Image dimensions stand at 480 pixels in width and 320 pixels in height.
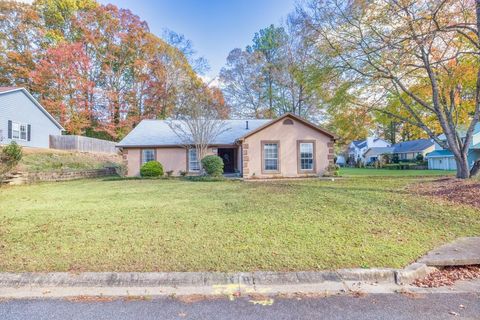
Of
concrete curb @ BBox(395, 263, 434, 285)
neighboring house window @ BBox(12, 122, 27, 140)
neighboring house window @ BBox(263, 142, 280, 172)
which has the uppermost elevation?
neighboring house window @ BBox(12, 122, 27, 140)

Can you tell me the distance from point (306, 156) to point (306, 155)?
0.06 m

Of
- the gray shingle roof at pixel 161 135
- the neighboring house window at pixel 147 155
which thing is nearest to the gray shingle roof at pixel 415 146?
the gray shingle roof at pixel 161 135

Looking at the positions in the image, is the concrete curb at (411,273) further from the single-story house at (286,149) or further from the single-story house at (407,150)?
the single-story house at (407,150)

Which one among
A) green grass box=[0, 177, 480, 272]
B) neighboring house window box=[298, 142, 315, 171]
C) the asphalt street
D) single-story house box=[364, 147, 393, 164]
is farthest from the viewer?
single-story house box=[364, 147, 393, 164]

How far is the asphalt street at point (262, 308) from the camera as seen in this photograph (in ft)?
9.18

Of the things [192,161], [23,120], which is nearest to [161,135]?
[192,161]

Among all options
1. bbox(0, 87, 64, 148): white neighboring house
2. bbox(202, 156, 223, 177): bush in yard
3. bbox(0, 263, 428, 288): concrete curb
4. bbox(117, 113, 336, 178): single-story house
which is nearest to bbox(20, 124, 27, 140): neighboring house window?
bbox(0, 87, 64, 148): white neighboring house

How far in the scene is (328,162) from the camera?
52.0ft

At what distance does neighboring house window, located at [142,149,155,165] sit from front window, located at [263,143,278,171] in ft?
25.4

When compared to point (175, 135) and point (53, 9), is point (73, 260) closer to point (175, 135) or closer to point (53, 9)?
point (175, 135)

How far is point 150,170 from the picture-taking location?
1634cm

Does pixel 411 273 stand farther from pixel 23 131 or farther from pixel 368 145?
pixel 368 145

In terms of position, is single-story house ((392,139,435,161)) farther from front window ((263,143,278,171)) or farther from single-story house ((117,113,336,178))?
front window ((263,143,278,171))

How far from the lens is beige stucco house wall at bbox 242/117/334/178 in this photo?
15.4 m
